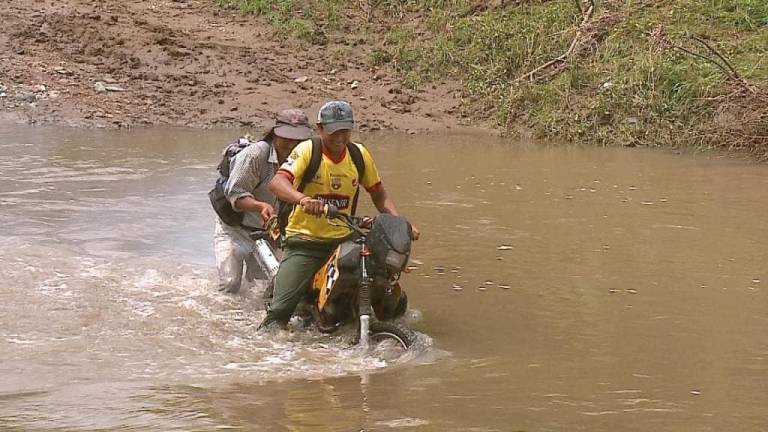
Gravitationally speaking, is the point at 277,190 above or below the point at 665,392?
above

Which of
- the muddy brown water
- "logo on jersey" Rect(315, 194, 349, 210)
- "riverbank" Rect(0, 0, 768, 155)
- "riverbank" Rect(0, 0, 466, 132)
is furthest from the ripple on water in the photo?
"riverbank" Rect(0, 0, 768, 155)

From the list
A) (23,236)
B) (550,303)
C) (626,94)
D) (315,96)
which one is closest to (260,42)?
(315,96)

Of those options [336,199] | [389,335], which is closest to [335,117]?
[336,199]

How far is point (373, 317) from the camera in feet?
18.7

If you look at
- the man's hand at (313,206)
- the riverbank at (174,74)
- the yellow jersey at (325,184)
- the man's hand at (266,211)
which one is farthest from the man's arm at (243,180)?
the riverbank at (174,74)

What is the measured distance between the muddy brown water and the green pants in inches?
7.8

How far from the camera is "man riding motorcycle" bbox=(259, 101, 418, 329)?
5523mm

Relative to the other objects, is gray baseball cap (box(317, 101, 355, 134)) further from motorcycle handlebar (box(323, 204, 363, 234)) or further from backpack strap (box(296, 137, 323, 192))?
motorcycle handlebar (box(323, 204, 363, 234))

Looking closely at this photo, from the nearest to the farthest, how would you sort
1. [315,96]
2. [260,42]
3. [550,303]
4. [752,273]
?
1. [550,303]
2. [752,273]
3. [315,96]
4. [260,42]

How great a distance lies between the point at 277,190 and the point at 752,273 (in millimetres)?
3831

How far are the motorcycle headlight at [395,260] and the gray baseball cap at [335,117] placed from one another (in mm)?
722

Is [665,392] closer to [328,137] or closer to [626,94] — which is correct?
[328,137]

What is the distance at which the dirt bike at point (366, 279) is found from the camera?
5375mm

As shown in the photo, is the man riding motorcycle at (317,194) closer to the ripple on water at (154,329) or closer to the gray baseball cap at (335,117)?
the gray baseball cap at (335,117)
